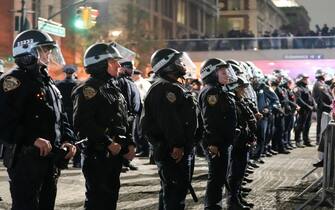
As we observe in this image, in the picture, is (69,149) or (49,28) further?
(49,28)

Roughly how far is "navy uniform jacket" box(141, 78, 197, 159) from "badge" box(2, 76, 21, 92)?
1.60 m

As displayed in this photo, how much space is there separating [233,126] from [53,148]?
279 centimetres

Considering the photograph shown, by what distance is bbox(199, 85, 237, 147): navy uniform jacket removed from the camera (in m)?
7.50

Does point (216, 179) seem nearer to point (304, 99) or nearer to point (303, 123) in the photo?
point (304, 99)

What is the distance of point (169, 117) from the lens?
20.8 feet

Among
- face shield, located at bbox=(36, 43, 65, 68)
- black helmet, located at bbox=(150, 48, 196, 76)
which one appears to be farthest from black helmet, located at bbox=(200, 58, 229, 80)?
face shield, located at bbox=(36, 43, 65, 68)

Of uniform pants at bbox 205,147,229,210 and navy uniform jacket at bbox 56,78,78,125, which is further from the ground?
navy uniform jacket at bbox 56,78,78,125

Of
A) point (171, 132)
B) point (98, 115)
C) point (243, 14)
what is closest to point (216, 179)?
point (171, 132)

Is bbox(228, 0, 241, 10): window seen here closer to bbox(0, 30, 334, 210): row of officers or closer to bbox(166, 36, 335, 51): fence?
bbox(166, 36, 335, 51): fence

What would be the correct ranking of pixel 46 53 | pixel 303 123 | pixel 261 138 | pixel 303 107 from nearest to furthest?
pixel 46 53
pixel 261 138
pixel 303 107
pixel 303 123

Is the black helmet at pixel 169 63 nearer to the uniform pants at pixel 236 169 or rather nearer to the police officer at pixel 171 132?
the police officer at pixel 171 132

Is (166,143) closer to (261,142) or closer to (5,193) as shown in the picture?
(5,193)

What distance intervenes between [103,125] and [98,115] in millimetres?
101

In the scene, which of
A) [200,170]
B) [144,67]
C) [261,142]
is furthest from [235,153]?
[144,67]
